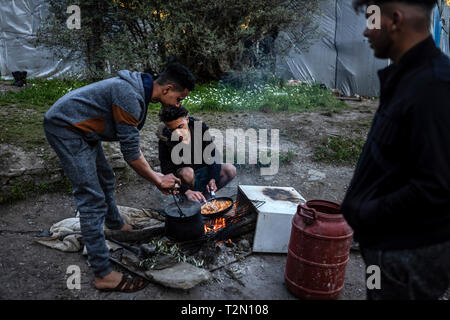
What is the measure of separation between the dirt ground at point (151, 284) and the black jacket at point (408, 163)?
1.77 meters

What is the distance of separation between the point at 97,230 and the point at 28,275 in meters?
0.95

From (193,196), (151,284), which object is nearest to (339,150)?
(193,196)

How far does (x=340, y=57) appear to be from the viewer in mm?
12219

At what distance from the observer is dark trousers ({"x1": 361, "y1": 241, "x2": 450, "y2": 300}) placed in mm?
1624

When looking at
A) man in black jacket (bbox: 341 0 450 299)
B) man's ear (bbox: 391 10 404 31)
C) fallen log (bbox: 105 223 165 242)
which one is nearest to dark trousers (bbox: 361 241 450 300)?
man in black jacket (bbox: 341 0 450 299)

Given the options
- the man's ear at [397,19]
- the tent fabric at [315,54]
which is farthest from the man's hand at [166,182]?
the tent fabric at [315,54]

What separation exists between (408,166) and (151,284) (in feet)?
8.21

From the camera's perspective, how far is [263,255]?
12.5 feet

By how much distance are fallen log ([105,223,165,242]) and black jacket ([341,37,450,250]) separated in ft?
8.41

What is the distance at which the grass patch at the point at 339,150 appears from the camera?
6.63 metres

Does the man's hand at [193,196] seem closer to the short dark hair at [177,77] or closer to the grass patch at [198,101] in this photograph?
the short dark hair at [177,77]

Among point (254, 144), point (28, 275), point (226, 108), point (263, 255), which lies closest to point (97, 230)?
point (28, 275)

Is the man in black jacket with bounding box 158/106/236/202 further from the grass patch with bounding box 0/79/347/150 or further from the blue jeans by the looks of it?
the grass patch with bounding box 0/79/347/150

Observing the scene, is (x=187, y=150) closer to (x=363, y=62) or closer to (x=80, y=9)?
(x=80, y=9)
